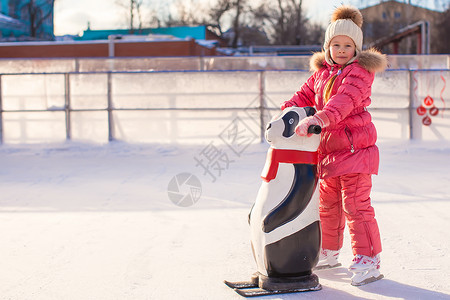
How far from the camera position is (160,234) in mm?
3621

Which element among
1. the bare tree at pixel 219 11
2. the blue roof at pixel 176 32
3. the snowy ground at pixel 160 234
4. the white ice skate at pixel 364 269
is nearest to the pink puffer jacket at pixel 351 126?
the white ice skate at pixel 364 269

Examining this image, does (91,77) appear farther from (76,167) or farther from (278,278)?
(278,278)

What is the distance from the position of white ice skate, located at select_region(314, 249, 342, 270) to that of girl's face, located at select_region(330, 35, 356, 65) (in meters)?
0.94

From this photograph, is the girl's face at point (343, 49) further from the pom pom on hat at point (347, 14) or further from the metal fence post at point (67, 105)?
the metal fence post at point (67, 105)

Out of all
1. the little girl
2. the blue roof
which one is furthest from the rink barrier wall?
the blue roof

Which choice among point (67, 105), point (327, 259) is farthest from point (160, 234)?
point (67, 105)

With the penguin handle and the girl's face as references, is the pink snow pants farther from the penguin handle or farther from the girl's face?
the girl's face

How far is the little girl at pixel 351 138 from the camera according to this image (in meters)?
2.54

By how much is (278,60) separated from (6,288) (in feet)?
32.5

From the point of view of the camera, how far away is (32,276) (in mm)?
2748

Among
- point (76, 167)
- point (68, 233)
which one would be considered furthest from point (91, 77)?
point (68, 233)

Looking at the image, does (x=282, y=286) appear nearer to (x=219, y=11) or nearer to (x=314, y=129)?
(x=314, y=129)

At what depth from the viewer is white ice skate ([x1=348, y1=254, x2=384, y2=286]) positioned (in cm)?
256

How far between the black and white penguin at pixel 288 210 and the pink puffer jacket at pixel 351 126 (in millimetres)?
137
